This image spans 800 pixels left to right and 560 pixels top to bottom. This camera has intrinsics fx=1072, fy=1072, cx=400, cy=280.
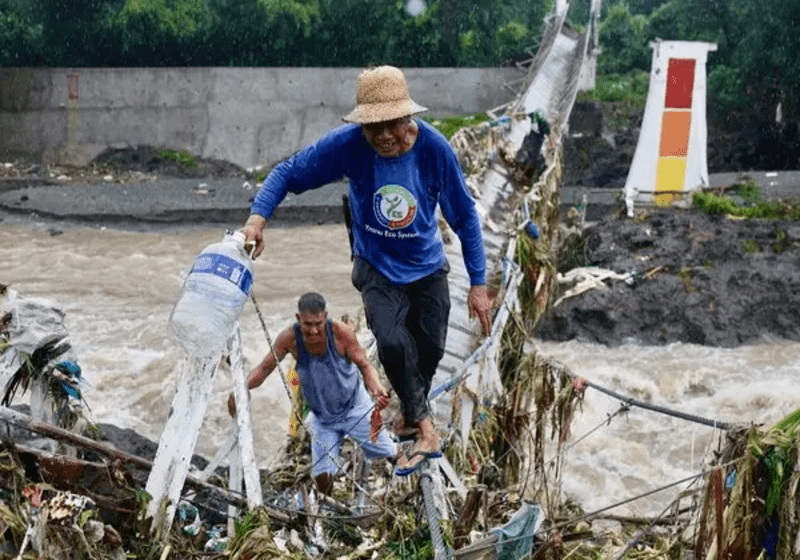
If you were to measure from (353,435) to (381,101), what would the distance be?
1805 mm

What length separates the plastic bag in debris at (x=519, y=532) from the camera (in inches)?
127

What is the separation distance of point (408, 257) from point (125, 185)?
18.2 metres

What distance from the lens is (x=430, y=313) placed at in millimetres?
3986

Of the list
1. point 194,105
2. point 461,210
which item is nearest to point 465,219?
point 461,210

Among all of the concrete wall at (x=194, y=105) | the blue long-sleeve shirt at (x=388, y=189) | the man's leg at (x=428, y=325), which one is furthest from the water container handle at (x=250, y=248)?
the concrete wall at (x=194, y=105)

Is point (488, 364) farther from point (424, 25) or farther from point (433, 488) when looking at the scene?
point (424, 25)

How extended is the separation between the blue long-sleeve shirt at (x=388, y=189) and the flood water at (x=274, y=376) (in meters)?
3.87

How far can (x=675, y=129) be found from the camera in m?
15.7

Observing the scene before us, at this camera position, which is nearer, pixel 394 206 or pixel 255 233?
pixel 255 233

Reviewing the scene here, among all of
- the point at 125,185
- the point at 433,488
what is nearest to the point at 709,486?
the point at 433,488

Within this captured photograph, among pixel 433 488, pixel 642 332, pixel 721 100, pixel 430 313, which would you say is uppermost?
pixel 721 100

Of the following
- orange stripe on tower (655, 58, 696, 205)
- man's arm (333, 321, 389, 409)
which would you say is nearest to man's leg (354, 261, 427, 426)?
man's arm (333, 321, 389, 409)

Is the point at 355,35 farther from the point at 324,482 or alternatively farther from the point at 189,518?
the point at 189,518

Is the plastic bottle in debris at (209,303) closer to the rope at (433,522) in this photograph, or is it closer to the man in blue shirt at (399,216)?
the man in blue shirt at (399,216)
